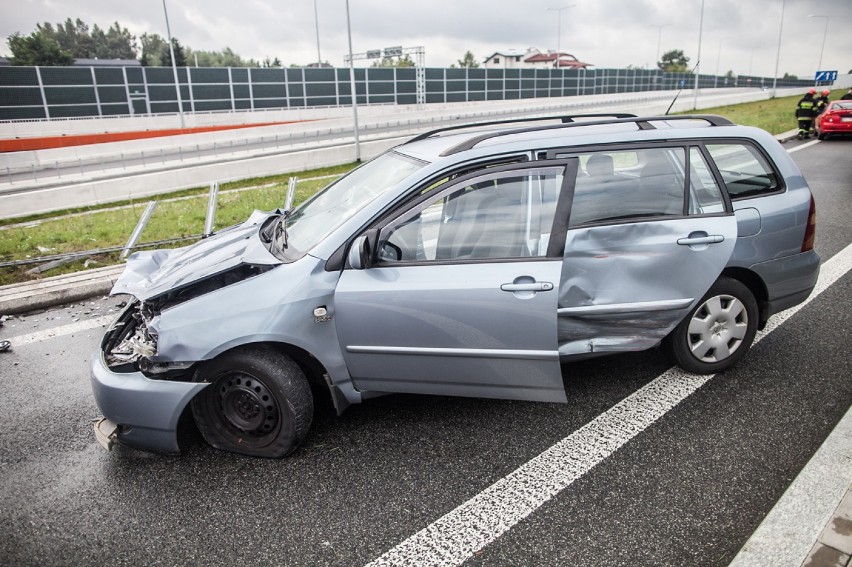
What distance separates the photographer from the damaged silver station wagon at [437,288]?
3.09 m

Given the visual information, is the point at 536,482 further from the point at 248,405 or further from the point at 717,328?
the point at 717,328

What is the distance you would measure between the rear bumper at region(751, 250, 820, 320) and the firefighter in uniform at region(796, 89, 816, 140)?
17.8 meters

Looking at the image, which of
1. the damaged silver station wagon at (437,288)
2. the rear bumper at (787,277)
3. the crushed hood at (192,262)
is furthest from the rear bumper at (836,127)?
the crushed hood at (192,262)

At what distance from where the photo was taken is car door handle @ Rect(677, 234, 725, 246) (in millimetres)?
3531

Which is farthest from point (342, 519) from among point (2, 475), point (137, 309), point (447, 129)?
point (447, 129)

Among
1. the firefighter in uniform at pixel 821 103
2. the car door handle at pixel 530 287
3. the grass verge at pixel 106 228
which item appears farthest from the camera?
the firefighter in uniform at pixel 821 103

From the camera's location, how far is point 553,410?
3699 mm

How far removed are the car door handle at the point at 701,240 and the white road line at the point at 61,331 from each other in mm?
4808

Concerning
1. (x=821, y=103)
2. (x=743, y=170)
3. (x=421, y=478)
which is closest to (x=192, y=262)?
(x=421, y=478)

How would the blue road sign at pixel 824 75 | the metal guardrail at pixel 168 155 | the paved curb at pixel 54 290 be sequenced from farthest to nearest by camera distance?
the blue road sign at pixel 824 75
the metal guardrail at pixel 168 155
the paved curb at pixel 54 290

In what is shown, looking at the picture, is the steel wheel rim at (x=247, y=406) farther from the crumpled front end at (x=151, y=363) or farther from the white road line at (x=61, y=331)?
the white road line at (x=61, y=331)

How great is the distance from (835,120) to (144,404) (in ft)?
70.0

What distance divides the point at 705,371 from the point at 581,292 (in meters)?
1.26

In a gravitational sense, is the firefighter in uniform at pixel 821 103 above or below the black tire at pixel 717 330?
above
